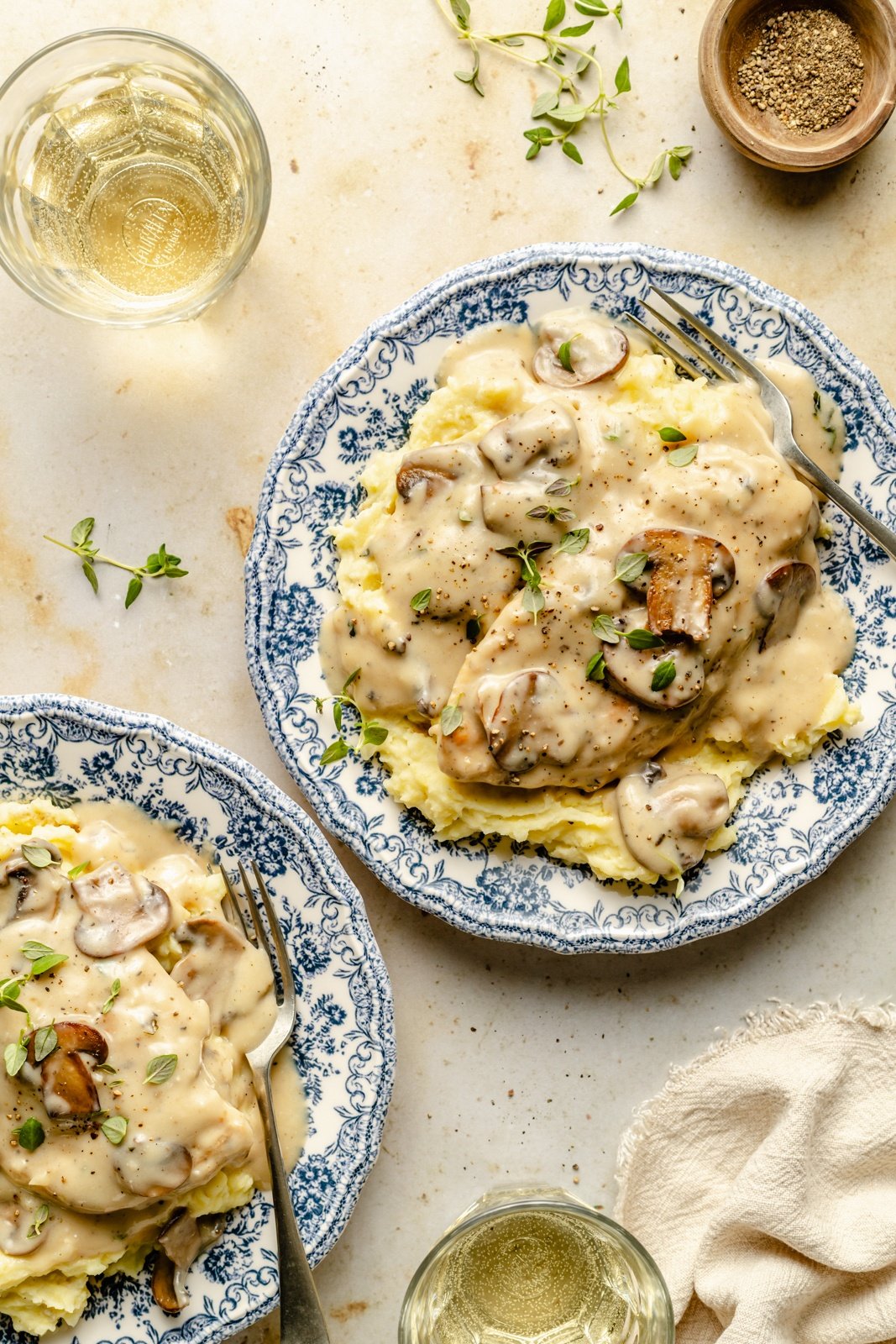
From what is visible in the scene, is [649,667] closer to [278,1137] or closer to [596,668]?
[596,668]

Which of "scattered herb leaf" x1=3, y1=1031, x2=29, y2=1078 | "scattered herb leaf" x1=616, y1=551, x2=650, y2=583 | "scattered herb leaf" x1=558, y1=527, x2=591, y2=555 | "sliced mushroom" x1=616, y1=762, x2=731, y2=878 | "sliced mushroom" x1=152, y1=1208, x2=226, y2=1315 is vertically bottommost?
"sliced mushroom" x1=152, y1=1208, x2=226, y2=1315

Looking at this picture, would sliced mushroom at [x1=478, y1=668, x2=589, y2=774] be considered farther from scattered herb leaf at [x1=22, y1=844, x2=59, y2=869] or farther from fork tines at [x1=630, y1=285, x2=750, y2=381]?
scattered herb leaf at [x1=22, y1=844, x2=59, y2=869]

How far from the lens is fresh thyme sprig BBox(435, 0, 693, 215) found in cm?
363

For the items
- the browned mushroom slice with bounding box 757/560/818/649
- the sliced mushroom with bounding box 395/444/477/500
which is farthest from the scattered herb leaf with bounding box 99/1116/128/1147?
the browned mushroom slice with bounding box 757/560/818/649

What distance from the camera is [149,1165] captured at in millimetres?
3119

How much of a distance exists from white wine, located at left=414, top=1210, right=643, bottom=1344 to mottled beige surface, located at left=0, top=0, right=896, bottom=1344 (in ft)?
0.60

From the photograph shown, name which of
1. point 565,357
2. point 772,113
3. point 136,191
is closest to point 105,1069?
point 565,357

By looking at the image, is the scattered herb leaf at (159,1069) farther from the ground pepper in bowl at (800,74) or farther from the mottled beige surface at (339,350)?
the ground pepper in bowl at (800,74)

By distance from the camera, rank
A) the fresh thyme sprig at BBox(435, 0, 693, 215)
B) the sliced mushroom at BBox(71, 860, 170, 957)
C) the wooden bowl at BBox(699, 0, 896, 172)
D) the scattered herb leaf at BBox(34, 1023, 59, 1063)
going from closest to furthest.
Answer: the scattered herb leaf at BBox(34, 1023, 59, 1063), the sliced mushroom at BBox(71, 860, 170, 957), the wooden bowl at BBox(699, 0, 896, 172), the fresh thyme sprig at BBox(435, 0, 693, 215)

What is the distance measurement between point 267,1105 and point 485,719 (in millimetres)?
1208

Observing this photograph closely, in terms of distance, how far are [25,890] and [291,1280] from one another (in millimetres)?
1264

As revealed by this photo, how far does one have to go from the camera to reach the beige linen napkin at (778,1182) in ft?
11.6

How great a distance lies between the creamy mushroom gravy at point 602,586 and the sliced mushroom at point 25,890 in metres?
0.95

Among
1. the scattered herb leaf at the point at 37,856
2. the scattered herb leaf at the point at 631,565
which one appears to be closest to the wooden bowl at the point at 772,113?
the scattered herb leaf at the point at 631,565
